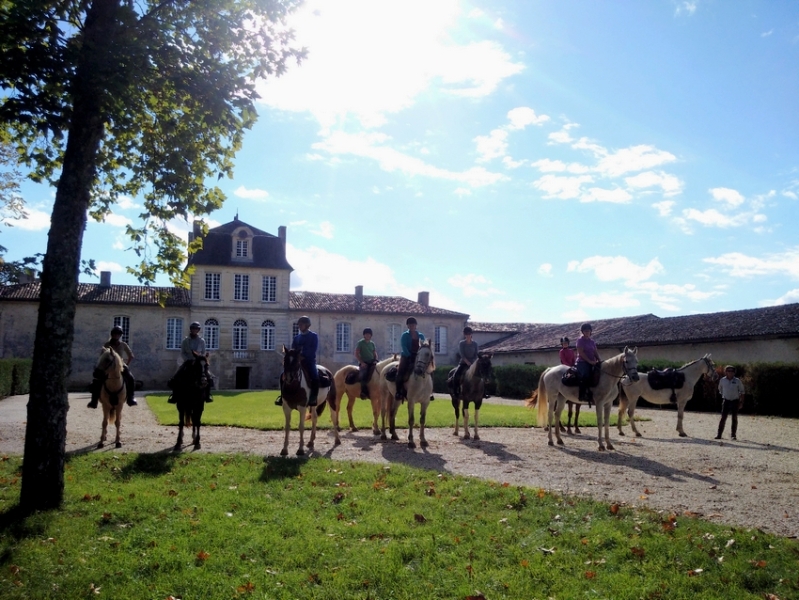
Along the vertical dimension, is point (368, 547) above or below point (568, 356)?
below

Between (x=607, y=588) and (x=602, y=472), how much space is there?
5.12 m

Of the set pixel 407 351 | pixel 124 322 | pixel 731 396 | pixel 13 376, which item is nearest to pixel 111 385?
pixel 407 351

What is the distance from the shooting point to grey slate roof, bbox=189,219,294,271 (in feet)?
165

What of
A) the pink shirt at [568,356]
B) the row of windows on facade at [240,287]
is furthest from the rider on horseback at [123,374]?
the row of windows on facade at [240,287]

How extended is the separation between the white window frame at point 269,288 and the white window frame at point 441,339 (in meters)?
14.9

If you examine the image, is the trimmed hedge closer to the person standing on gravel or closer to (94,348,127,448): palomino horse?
(94,348,127,448): palomino horse

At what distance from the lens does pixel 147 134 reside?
30.8 feet

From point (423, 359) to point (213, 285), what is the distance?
4126 cm

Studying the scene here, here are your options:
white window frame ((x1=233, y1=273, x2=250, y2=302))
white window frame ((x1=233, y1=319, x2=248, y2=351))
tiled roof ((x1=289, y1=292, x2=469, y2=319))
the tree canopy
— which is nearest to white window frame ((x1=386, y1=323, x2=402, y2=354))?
tiled roof ((x1=289, y1=292, x2=469, y2=319))

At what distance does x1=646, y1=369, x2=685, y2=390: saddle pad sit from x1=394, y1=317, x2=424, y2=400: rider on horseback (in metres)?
7.65

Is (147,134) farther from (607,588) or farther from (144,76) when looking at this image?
(607,588)

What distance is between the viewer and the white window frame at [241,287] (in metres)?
50.6

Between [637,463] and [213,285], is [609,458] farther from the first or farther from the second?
[213,285]

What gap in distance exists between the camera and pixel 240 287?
1999 inches
